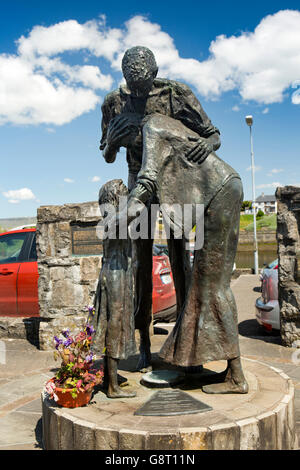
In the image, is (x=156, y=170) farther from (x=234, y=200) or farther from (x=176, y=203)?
(x=234, y=200)

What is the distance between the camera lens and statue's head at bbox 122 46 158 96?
9.49 ft

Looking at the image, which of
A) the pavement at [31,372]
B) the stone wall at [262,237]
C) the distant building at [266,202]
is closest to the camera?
the pavement at [31,372]

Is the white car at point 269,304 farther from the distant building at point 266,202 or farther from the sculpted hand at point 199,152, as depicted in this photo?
the distant building at point 266,202

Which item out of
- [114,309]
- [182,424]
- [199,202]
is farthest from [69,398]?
[199,202]

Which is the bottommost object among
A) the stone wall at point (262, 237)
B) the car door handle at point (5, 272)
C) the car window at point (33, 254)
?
the car door handle at point (5, 272)

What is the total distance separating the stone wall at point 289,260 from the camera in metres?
5.69

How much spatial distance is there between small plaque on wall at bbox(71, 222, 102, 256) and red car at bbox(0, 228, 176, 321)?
38.4 inches

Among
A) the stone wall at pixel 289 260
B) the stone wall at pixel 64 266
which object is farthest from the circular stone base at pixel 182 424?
the stone wall at pixel 64 266

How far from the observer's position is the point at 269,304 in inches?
249

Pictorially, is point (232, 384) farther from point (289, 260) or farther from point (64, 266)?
point (64, 266)

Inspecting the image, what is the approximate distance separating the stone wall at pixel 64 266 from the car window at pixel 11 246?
101 centimetres

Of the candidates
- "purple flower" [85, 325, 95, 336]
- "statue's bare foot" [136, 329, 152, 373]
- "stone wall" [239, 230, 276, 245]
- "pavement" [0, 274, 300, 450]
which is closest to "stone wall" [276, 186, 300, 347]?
"pavement" [0, 274, 300, 450]

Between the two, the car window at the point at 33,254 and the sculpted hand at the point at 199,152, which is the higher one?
the sculpted hand at the point at 199,152

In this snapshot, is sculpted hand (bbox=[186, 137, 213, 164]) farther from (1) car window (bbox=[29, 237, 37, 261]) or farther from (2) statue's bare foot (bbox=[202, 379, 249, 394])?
(1) car window (bbox=[29, 237, 37, 261])
